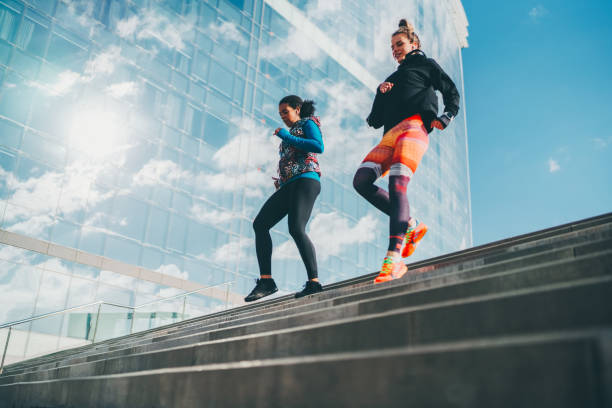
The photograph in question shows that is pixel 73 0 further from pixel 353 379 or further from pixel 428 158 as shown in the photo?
pixel 428 158

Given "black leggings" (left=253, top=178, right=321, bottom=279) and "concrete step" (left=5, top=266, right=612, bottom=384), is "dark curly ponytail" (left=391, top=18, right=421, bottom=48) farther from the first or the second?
"concrete step" (left=5, top=266, right=612, bottom=384)

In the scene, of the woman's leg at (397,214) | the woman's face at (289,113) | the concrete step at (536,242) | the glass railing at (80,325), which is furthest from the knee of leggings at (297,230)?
the glass railing at (80,325)

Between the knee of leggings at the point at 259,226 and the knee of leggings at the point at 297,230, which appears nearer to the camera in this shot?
the knee of leggings at the point at 297,230

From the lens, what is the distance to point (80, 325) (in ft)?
33.3

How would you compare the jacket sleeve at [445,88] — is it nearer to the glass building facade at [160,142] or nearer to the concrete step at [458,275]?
the concrete step at [458,275]

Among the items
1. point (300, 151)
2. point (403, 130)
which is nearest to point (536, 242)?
point (403, 130)

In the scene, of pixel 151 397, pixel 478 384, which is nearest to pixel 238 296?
pixel 151 397

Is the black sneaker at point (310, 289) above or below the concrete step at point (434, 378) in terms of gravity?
above

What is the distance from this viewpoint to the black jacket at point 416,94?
4.17 meters

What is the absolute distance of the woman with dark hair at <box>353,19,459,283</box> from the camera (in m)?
3.85

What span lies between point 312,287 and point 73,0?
20.1 meters

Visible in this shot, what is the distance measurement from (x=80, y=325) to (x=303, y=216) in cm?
756

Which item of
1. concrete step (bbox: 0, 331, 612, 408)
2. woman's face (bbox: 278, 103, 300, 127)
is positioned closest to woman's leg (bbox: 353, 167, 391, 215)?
woman's face (bbox: 278, 103, 300, 127)

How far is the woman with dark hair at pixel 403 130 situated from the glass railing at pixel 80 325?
6.68m
